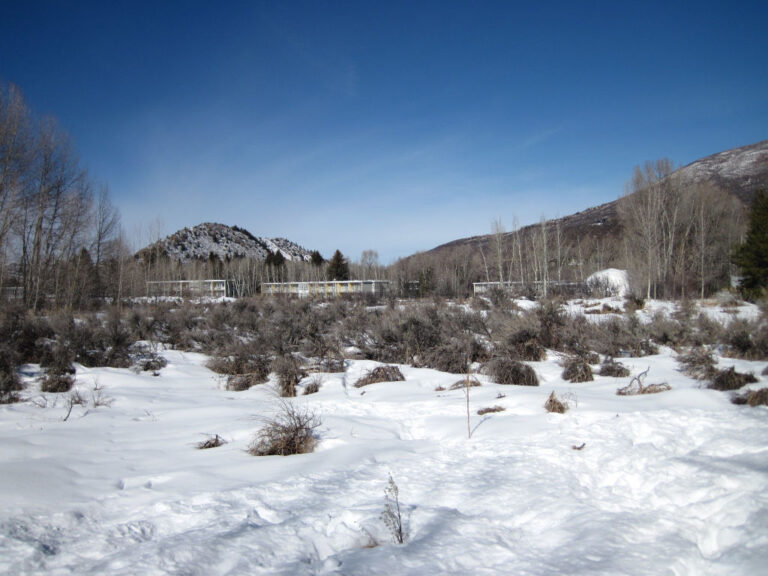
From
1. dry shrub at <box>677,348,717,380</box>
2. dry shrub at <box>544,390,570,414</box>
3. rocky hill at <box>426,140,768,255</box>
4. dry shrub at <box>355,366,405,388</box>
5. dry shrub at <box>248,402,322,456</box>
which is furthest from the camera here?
rocky hill at <box>426,140,768,255</box>

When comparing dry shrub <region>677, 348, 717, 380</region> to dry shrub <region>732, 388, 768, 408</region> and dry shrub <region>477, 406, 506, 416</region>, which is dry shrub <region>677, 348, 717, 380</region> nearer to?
dry shrub <region>732, 388, 768, 408</region>

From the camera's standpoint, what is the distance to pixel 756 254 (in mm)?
24922

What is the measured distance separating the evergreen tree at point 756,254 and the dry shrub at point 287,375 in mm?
26950

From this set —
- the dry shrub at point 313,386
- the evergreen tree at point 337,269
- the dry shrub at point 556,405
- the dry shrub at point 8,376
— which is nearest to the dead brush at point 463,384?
the dry shrub at point 556,405

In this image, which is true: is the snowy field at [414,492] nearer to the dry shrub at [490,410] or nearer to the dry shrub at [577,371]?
the dry shrub at [490,410]

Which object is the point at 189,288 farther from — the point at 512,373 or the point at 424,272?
the point at 512,373

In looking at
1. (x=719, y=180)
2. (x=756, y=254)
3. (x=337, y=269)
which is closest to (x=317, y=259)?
(x=337, y=269)

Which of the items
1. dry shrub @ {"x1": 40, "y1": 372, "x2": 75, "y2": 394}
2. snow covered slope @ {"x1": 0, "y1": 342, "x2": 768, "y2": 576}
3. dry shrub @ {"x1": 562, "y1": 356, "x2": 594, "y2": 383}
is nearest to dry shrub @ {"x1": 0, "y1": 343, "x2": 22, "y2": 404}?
dry shrub @ {"x1": 40, "y1": 372, "x2": 75, "y2": 394}

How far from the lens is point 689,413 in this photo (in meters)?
5.03

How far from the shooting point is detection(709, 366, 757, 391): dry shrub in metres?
6.36

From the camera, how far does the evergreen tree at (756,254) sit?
963 inches

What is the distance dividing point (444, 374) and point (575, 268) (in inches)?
2019

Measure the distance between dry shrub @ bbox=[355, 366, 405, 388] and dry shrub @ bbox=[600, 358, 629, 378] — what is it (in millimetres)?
4086

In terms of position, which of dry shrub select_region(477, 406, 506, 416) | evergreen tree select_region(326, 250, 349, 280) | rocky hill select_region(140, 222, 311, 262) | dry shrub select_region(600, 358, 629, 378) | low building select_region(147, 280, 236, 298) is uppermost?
rocky hill select_region(140, 222, 311, 262)
